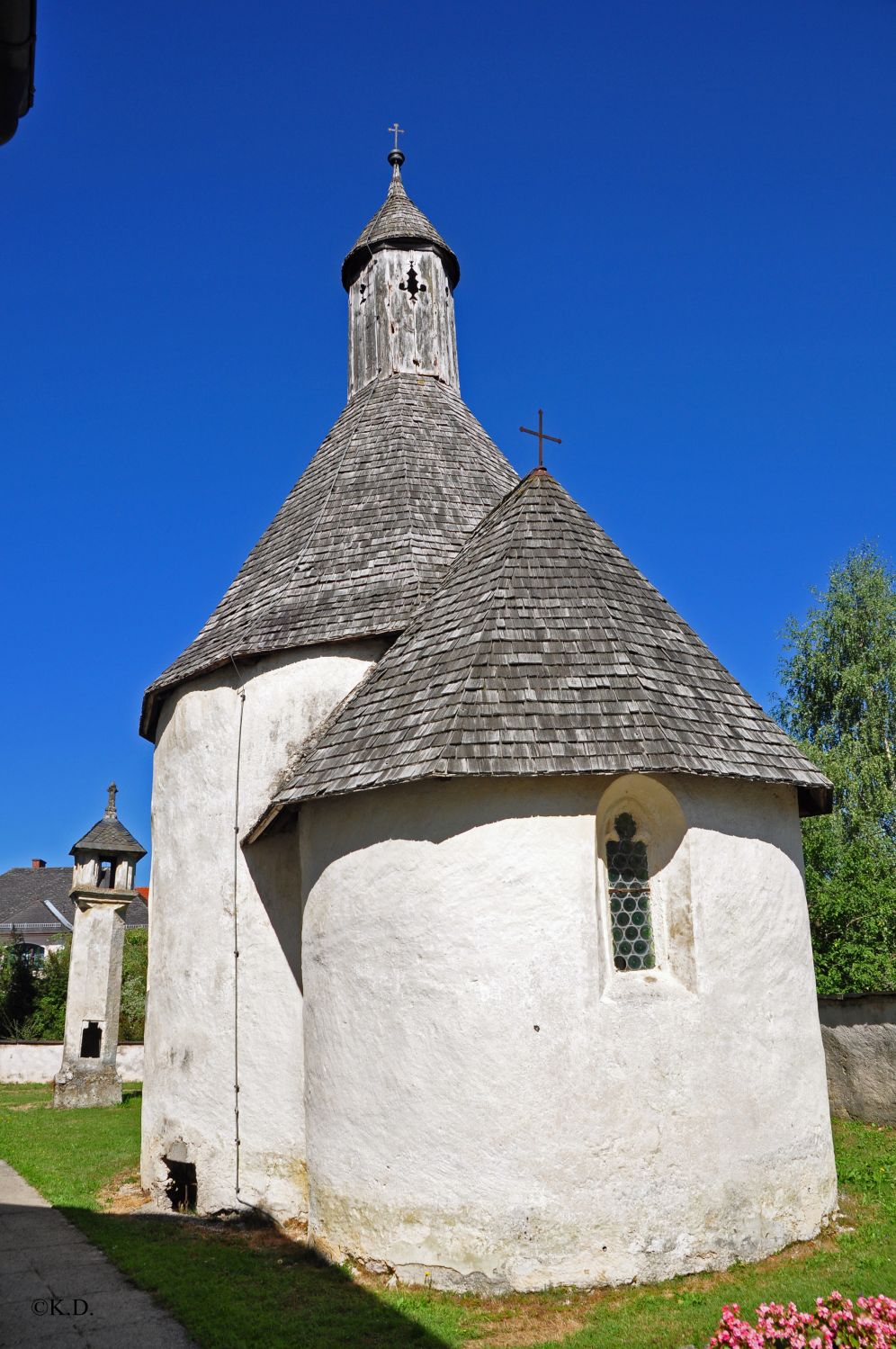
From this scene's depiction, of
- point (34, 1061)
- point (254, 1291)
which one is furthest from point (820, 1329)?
point (34, 1061)

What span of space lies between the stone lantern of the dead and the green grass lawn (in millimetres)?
11549

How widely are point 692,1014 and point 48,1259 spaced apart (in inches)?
246

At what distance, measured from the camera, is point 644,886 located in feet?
28.3

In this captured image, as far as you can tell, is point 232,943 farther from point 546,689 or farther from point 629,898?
point 546,689

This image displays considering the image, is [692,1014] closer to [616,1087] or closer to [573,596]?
[616,1087]

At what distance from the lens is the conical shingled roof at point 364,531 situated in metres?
11.5

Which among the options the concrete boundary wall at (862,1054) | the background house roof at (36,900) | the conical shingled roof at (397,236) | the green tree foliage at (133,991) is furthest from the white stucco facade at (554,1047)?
the background house roof at (36,900)

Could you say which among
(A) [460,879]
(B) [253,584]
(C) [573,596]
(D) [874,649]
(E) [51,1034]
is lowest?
(E) [51,1034]

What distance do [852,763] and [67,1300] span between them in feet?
67.8

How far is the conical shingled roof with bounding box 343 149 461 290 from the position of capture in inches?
669

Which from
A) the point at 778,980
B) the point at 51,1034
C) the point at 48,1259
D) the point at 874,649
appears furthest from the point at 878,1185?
the point at 51,1034

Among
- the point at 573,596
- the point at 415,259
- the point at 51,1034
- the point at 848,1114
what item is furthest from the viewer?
the point at 51,1034

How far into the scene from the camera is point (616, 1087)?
7609mm

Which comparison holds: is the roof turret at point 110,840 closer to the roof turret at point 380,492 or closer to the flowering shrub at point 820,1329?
the roof turret at point 380,492
